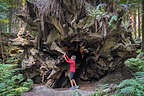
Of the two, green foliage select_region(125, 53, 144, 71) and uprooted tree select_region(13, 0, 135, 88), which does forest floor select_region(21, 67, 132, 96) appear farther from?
green foliage select_region(125, 53, 144, 71)

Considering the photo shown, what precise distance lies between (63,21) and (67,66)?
2680mm

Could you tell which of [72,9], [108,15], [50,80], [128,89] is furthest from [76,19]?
[128,89]

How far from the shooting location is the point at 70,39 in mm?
6535

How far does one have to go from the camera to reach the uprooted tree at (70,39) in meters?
6.06

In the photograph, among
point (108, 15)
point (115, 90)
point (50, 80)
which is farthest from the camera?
point (50, 80)

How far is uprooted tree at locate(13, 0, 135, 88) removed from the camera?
606cm

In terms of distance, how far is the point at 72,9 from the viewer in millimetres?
6051

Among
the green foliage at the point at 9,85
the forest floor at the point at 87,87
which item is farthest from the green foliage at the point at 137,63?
the green foliage at the point at 9,85

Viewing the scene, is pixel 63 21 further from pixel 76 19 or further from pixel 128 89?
pixel 128 89

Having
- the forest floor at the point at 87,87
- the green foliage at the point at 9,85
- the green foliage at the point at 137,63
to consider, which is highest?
the green foliage at the point at 137,63

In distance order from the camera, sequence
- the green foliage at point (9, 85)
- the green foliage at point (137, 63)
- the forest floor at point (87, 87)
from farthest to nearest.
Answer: the green foliage at point (137, 63) < the forest floor at point (87, 87) < the green foliage at point (9, 85)

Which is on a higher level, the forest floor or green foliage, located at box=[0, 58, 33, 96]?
green foliage, located at box=[0, 58, 33, 96]

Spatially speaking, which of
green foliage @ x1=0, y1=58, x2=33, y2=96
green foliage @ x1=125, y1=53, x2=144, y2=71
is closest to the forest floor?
green foliage @ x1=0, y1=58, x2=33, y2=96

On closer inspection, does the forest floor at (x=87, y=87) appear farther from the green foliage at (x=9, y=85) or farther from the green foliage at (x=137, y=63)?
A: the green foliage at (x=137, y=63)
